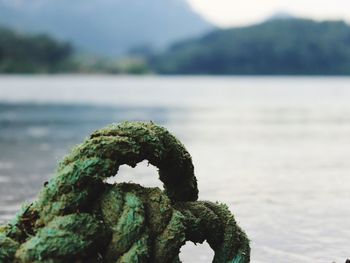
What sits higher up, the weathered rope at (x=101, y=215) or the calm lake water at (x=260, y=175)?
the calm lake water at (x=260, y=175)

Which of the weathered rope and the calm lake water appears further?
the calm lake water

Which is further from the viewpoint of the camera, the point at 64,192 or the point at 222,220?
the point at 222,220

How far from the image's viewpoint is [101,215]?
7.99 metres

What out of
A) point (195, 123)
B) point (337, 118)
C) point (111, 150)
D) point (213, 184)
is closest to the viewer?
point (111, 150)

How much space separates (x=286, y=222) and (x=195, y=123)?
122 feet

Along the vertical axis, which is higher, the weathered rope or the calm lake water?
the calm lake water

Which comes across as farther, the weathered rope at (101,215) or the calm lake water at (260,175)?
the calm lake water at (260,175)

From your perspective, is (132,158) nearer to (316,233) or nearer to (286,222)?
(316,233)

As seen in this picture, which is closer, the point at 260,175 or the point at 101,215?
the point at 101,215

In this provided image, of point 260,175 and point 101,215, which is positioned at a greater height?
point 260,175

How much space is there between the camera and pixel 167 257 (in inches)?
320

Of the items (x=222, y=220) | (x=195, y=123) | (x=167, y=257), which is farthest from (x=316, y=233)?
(x=195, y=123)

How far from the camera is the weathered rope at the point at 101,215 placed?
755 centimetres

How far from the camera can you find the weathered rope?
755cm
